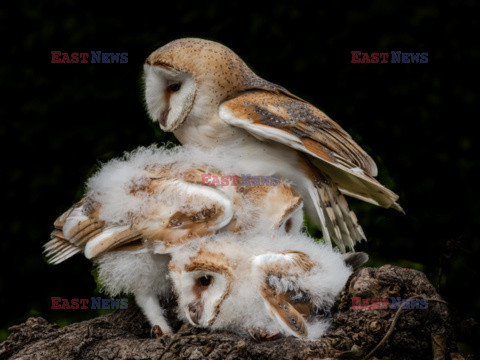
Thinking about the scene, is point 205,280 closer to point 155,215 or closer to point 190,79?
point 155,215

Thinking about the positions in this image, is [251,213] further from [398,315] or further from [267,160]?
[398,315]

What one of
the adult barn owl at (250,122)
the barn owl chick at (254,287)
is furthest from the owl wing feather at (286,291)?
the adult barn owl at (250,122)

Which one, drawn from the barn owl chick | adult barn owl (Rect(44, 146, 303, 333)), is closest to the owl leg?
adult barn owl (Rect(44, 146, 303, 333))

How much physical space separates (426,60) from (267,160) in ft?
2.39

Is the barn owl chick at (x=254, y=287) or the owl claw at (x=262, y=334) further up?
the barn owl chick at (x=254, y=287)

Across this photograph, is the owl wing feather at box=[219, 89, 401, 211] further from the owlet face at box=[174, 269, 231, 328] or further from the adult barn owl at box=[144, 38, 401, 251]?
the owlet face at box=[174, 269, 231, 328]

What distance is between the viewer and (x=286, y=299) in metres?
1.34

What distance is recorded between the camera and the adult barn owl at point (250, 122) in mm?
1450

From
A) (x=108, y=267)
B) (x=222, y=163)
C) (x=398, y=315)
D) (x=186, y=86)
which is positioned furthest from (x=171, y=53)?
(x=398, y=315)

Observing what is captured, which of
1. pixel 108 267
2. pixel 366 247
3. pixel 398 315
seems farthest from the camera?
pixel 366 247

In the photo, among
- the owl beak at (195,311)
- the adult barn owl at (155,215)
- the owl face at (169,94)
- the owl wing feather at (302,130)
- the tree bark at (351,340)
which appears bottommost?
the tree bark at (351,340)

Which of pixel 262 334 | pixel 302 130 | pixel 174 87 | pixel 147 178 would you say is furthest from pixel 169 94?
pixel 262 334

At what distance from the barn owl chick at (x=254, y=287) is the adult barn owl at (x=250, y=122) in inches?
8.6

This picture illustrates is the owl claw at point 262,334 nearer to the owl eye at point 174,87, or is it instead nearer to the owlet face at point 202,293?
the owlet face at point 202,293
